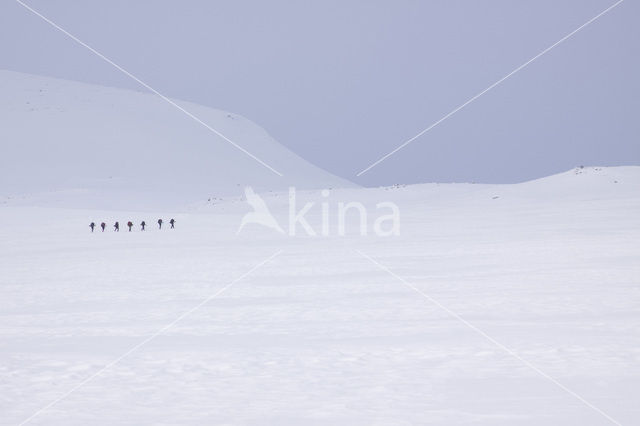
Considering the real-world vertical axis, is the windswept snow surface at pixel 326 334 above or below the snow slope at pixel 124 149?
below

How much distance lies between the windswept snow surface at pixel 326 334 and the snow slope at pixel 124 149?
37.2 metres

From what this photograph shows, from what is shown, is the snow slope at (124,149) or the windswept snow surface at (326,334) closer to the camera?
the windswept snow surface at (326,334)

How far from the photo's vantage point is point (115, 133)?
82.2 m

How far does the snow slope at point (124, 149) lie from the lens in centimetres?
6550

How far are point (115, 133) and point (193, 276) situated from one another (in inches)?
2772

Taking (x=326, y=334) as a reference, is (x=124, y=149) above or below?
above

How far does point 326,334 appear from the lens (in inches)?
358

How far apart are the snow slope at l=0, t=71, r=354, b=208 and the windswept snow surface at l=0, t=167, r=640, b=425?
3716 centimetres

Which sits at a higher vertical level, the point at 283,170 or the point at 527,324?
the point at 283,170

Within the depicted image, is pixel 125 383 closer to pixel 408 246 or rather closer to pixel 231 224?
pixel 408 246

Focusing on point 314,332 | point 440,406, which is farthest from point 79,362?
point 440,406

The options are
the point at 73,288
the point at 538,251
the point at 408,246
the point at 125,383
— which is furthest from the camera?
the point at 408,246

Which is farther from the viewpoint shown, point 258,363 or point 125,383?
point 258,363

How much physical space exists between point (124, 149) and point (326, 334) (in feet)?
239
